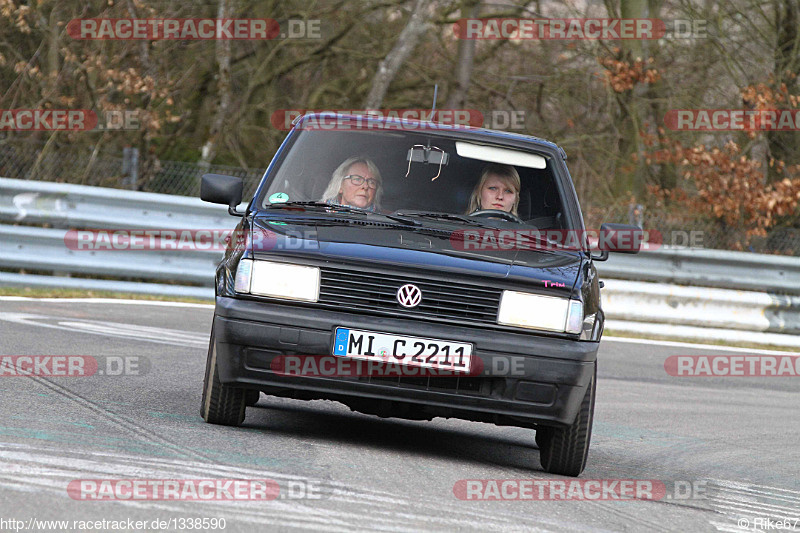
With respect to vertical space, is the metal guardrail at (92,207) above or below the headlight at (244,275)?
A: below

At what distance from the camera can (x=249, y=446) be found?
5.69 metres

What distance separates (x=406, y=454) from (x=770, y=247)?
433 inches

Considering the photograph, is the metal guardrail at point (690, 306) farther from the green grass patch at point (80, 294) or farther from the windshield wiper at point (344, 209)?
the windshield wiper at point (344, 209)

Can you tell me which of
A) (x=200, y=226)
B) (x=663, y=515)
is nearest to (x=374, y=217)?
(x=663, y=515)

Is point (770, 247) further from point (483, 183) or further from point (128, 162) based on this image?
point (483, 183)

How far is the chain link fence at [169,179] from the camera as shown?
15.3 m

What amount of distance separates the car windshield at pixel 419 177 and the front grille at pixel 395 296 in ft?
Result: 3.07

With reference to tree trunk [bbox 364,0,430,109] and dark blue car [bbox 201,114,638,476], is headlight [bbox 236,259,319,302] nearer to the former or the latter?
dark blue car [bbox 201,114,638,476]

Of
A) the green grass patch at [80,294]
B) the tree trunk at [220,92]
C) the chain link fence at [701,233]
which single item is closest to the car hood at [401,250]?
the green grass patch at [80,294]

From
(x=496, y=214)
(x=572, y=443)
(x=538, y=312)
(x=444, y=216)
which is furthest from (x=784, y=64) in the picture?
(x=538, y=312)

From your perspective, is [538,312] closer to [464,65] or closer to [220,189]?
[220,189]

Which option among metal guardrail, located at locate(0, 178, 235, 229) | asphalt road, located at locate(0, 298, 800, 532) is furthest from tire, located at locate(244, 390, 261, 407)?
metal guardrail, located at locate(0, 178, 235, 229)

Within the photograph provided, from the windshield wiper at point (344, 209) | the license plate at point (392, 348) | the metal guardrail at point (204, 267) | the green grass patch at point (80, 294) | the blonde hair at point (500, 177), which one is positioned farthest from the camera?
the metal guardrail at point (204, 267)

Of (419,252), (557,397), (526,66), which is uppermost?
(526,66)
